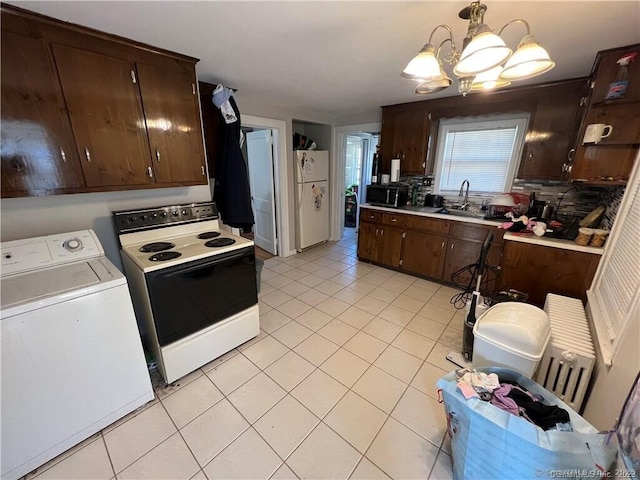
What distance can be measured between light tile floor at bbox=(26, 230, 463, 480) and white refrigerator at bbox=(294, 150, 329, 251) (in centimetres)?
176

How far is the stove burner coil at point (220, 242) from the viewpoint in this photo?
190 centimetres

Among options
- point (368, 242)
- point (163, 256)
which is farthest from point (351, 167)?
point (163, 256)

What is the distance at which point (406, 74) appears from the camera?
120 centimetres

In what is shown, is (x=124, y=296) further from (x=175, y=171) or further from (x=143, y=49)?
(x=143, y=49)

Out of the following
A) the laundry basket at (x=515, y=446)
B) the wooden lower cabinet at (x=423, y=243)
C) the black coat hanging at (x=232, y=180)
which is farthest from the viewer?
the wooden lower cabinet at (x=423, y=243)

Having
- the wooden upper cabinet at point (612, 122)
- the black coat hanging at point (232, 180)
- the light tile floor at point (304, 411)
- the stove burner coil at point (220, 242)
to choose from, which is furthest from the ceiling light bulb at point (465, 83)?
the black coat hanging at point (232, 180)

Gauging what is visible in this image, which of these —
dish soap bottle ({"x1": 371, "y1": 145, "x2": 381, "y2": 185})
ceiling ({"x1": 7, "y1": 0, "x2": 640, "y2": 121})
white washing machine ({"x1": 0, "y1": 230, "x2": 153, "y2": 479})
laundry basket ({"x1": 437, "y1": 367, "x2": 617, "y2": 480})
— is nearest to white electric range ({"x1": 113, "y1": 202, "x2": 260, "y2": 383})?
white washing machine ({"x1": 0, "y1": 230, "x2": 153, "y2": 479})

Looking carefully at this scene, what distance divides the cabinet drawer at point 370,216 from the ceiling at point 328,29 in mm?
1698

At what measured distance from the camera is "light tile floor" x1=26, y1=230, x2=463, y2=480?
1299 millimetres

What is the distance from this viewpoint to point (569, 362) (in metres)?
1.41

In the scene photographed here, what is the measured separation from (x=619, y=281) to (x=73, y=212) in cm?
350

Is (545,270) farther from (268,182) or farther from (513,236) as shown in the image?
(268,182)

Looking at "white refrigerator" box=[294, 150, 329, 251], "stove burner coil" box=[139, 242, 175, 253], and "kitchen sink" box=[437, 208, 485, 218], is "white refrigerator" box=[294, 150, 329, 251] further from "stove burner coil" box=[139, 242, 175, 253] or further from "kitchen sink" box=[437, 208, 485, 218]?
"stove burner coil" box=[139, 242, 175, 253]

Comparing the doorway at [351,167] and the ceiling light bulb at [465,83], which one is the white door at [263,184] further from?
the ceiling light bulb at [465,83]
